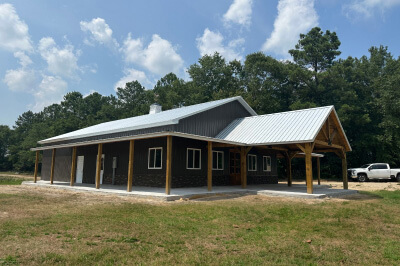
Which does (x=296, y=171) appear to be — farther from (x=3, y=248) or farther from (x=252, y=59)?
(x=3, y=248)

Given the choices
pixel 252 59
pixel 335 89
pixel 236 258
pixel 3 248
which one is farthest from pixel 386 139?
pixel 3 248

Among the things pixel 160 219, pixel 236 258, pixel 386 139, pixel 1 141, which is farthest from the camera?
pixel 1 141

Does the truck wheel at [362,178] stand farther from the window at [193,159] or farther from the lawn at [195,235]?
the lawn at [195,235]

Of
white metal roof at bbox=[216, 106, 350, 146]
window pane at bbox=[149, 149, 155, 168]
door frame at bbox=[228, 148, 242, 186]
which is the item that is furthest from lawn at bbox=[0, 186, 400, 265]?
door frame at bbox=[228, 148, 242, 186]

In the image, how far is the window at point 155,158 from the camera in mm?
15436

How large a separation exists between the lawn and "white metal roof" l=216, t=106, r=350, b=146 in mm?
4788

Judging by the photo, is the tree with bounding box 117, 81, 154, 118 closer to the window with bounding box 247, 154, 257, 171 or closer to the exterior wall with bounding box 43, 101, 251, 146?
the exterior wall with bounding box 43, 101, 251, 146

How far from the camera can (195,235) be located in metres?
5.82

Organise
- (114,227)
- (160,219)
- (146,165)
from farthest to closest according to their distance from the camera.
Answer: (146,165) → (160,219) → (114,227)

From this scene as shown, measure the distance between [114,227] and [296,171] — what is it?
30.1 metres

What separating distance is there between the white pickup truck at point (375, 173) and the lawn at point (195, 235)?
724 inches

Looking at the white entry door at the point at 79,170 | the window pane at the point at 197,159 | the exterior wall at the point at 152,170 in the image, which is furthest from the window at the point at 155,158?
the white entry door at the point at 79,170

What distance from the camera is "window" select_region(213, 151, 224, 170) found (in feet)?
55.7

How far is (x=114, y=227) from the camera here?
622 centimetres
